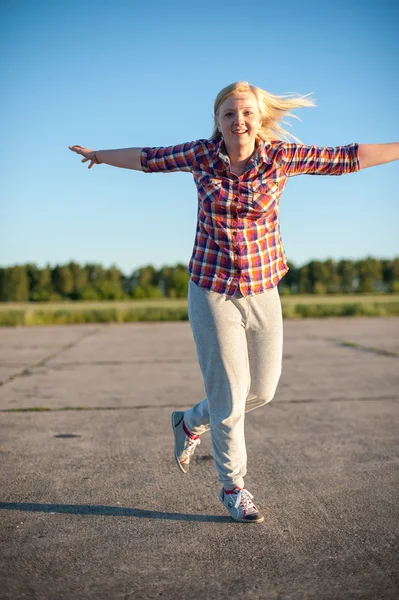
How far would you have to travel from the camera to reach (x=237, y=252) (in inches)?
113

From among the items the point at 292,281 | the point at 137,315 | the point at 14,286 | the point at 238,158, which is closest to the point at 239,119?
the point at 238,158

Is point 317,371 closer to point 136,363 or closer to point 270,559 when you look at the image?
point 136,363

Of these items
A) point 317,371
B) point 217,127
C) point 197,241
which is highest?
point 217,127

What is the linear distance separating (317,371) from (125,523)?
17.0ft

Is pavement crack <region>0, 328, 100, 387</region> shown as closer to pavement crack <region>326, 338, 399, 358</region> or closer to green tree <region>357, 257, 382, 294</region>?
pavement crack <region>326, 338, 399, 358</region>

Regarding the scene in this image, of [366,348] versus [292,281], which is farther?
[292,281]

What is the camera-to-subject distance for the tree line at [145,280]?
227ft

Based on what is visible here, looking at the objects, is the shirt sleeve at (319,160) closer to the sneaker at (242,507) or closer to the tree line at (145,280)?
the sneaker at (242,507)

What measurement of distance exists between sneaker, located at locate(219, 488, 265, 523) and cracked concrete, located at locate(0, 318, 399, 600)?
1.7 inches

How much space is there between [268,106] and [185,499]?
205 cm

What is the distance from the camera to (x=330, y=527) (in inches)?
107

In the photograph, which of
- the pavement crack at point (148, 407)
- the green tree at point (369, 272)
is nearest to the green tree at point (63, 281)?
the green tree at point (369, 272)

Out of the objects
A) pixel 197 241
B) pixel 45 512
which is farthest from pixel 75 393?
pixel 197 241

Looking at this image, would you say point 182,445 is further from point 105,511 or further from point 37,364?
point 37,364
